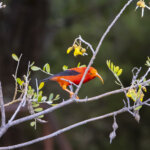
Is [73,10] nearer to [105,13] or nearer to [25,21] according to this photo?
[105,13]

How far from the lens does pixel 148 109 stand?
8414mm

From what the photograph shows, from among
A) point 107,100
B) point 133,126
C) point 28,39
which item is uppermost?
point 28,39

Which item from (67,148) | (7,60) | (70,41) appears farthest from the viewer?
(70,41)

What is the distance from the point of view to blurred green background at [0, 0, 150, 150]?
6.86 m

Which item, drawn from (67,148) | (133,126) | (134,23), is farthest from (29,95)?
(133,126)

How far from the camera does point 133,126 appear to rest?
9195mm

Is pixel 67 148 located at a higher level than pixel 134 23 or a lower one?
lower

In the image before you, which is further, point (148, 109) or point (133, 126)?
point (133, 126)

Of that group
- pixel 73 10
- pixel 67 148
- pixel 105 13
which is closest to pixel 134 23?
pixel 105 13

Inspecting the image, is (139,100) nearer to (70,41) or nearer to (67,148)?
(67,148)

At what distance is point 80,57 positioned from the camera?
8.34m

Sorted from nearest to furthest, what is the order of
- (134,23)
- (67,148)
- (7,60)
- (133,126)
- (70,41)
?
(67,148), (7,60), (134,23), (70,41), (133,126)

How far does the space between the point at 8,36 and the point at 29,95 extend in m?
5.18

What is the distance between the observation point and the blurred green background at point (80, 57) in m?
6.86
